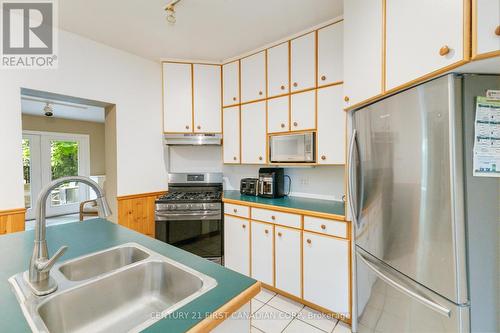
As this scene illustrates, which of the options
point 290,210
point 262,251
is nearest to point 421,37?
point 290,210

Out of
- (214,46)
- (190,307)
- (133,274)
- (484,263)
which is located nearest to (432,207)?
(484,263)

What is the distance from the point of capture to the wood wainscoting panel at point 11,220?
1.86 m

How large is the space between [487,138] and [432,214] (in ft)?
1.24

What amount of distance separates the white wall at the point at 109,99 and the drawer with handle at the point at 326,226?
6.48ft

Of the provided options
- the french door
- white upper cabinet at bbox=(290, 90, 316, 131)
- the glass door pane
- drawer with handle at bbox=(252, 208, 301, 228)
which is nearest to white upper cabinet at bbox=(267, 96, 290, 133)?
white upper cabinet at bbox=(290, 90, 316, 131)

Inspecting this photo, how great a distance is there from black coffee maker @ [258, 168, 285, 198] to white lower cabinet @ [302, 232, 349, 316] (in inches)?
26.5

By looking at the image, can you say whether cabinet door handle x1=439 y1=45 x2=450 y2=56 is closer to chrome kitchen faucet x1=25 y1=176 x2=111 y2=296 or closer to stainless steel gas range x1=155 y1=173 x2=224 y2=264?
chrome kitchen faucet x1=25 y1=176 x2=111 y2=296

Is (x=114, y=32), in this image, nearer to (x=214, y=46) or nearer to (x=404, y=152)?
(x=214, y=46)

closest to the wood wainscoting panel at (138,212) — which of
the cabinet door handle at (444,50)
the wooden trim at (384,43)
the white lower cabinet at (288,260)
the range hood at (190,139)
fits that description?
the range hood at (190,139)

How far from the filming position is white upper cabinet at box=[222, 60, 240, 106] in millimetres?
2750

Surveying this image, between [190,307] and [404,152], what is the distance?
120 centimetres

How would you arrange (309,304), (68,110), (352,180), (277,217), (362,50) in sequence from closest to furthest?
(362,50) < (352,180) < (309,304) < (277,217) < (68,110)

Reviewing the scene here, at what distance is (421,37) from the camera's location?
1045 mm

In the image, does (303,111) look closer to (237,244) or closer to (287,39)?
(287,39)
